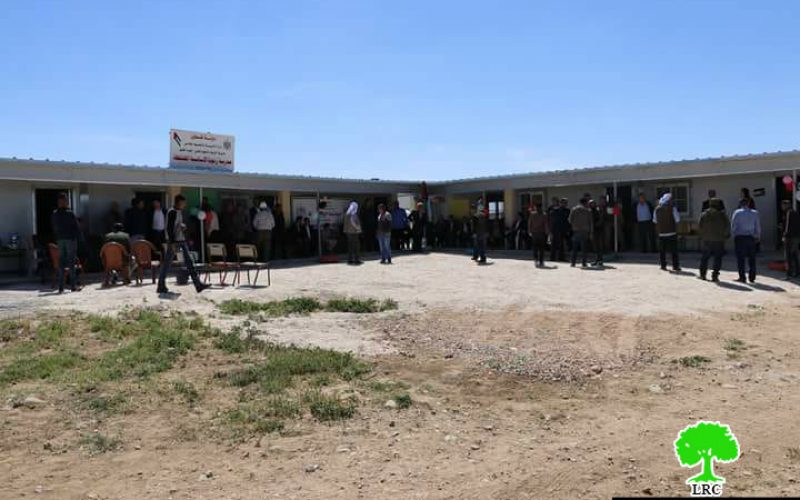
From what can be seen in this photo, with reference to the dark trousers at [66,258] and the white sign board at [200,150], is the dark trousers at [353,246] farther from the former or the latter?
the dark trousers at [66,258]

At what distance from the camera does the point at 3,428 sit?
204 inches

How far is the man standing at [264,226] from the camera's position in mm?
19234

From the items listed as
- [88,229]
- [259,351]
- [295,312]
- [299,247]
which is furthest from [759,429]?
[299,247]

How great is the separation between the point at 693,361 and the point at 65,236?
1040cm

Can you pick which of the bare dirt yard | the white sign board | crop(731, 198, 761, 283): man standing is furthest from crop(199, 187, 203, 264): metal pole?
crop(731, 198, 761, 283): man standing

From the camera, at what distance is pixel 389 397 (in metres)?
5.80

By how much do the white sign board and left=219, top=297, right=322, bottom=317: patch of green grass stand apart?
855cm

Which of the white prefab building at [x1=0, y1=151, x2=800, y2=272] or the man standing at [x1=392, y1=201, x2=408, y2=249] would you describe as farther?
the man standing at [x1=392, y1=201, x2=408, y2=249]

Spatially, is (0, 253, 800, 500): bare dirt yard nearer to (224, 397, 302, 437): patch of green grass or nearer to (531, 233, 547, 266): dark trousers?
(224, 397, 302, 437): patch of green grass

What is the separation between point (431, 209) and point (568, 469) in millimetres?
22410

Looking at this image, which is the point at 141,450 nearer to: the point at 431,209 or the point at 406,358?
the point at 406,358

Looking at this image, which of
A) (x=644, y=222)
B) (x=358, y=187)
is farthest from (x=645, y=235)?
Answer: (x=358, y=187)

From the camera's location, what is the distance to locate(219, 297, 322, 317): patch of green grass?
10.4m

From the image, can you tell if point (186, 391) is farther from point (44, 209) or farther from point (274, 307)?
point (44, 209)
